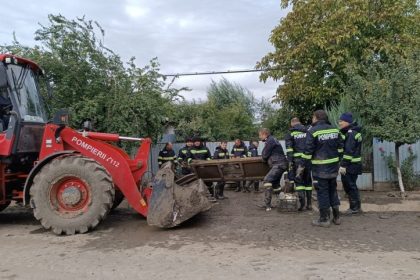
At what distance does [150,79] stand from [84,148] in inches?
270

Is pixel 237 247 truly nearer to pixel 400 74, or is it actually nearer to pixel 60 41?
pixel 400 74

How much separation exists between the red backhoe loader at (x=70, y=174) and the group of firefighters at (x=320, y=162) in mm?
1927

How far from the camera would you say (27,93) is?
817 cm

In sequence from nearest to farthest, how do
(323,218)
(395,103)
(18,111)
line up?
1. (323,218)
2. (18,111)
3. (395,103)

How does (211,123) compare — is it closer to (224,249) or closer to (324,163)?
(324,163)

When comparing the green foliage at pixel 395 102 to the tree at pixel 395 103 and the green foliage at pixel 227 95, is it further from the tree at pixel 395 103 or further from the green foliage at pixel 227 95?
the green foliage at pixel 227 95

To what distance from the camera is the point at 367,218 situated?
8.33 metres

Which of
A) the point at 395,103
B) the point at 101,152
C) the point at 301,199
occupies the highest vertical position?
the point at 395,103

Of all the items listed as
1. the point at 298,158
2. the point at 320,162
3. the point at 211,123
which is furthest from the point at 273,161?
the point at 211,123

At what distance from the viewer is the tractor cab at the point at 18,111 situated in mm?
7668

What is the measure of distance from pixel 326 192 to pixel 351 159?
1.53 m

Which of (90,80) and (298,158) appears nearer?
(298,158)

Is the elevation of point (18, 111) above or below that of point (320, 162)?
above

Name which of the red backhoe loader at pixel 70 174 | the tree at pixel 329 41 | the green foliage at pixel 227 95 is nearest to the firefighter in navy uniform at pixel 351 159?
the red backhoe loader at pixel 70 174
